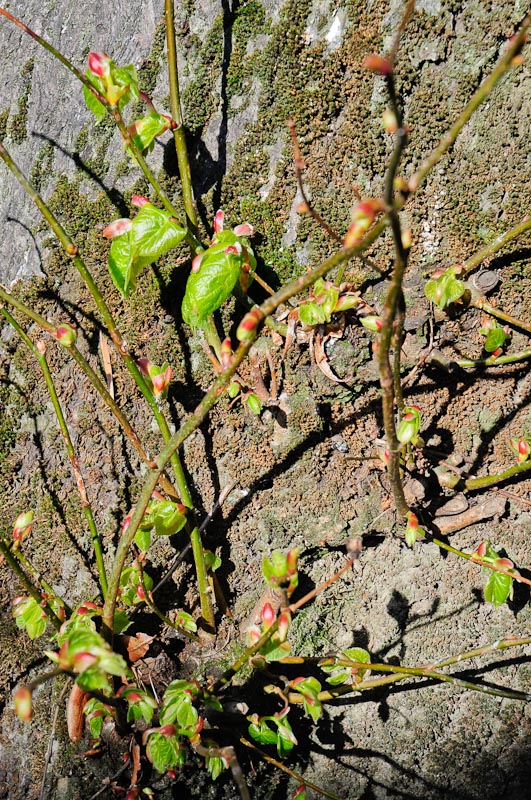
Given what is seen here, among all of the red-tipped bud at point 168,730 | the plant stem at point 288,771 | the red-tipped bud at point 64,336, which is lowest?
the plant stem at point 288,771

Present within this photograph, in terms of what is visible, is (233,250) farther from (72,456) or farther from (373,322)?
(72,456)

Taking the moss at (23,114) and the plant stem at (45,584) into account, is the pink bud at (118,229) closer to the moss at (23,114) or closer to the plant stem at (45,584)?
the moss at (23,114)

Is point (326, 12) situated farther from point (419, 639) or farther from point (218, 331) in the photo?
point (419, 639)

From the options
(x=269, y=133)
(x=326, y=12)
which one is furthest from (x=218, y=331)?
(x=326, y=12)

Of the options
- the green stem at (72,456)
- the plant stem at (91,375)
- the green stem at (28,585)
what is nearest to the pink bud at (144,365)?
the plant stem at (91,375)

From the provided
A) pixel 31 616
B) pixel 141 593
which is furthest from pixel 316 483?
pixel 31 616
